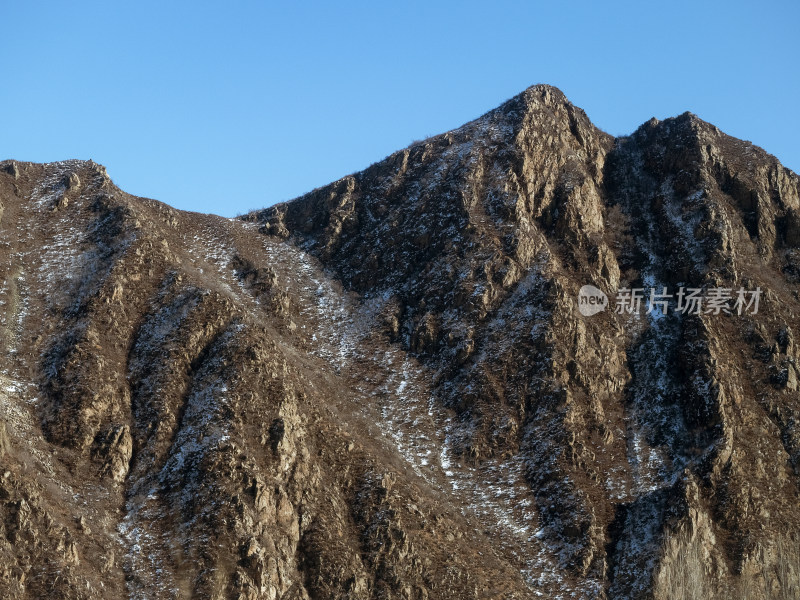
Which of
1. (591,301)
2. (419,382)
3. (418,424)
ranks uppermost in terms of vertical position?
(591,301)

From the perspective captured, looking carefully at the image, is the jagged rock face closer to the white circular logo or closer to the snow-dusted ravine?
the snow-dusted ravine

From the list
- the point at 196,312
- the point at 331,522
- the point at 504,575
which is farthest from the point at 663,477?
the point at 196,312

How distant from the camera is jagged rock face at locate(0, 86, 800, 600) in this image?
1861 inches

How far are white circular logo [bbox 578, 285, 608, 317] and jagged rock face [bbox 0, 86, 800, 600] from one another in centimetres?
85

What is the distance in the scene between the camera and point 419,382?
62.6m

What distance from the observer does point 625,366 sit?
2456 inches

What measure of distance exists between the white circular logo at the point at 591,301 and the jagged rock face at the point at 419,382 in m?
0.85

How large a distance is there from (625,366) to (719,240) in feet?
45.6

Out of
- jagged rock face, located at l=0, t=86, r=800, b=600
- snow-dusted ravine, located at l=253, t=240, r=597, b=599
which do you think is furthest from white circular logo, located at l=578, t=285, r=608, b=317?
snow-dusted ravine, located at l=253, t=240, r=597, b=599

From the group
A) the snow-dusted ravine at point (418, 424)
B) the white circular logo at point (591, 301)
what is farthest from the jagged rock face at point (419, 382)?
the white circular logo at point (591, 301)

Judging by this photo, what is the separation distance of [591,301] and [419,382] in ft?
48.8

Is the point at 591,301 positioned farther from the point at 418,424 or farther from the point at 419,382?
the point at 418,424

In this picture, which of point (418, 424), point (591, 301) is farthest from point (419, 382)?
point (591, 301)

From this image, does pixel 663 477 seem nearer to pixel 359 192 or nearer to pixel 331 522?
pixel 331 522
